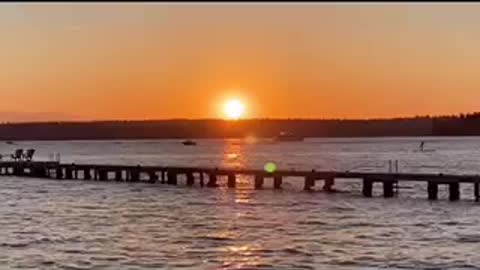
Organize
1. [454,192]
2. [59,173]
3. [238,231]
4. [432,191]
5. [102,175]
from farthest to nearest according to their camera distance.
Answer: [59,173], [102,175], [432,191], [454,192], [238,231]

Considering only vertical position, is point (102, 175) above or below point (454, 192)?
above

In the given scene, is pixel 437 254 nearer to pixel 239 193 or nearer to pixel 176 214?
pixel 176 214

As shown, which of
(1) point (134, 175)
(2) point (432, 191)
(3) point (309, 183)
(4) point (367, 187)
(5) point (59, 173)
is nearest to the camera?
(2) point (432, 191)

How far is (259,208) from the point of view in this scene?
51.9 m

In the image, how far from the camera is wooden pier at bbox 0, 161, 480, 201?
5550 centimetres

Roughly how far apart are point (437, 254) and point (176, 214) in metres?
19.4

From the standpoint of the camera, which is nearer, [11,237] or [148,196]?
[11,237]

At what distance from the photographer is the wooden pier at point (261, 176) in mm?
55500

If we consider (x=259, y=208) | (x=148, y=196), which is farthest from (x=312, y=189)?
(x=259, y=208)

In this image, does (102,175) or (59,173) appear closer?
(102,175)

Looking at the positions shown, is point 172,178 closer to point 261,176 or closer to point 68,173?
point 261,176

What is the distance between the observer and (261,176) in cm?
6956

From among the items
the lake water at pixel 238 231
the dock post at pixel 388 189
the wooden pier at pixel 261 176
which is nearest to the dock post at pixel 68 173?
the wooden pier at pixel 261 176

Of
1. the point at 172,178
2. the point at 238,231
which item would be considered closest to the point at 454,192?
the point at 238,231
